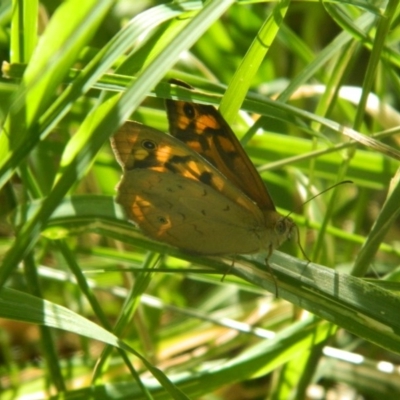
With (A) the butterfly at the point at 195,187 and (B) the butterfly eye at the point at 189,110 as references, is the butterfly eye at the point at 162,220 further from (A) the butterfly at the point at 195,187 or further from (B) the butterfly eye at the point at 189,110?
(B) the butterfly eye at the point at 189,110

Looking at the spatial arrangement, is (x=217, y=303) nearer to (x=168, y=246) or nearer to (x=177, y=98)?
(x=168, y=246)

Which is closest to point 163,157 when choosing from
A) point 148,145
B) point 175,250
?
point 148,145

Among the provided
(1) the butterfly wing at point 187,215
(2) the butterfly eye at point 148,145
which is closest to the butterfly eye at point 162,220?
(1) the butterfly wing at point 187,215

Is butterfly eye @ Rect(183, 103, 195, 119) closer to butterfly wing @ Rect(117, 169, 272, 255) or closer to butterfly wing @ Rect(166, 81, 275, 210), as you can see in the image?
butterfly wing @ Rect(166, 81, 275, 210)

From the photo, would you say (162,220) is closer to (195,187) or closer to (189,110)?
(195,187)

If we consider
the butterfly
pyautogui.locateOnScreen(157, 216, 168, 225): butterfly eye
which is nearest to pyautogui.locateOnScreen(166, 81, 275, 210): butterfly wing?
the butterfly
